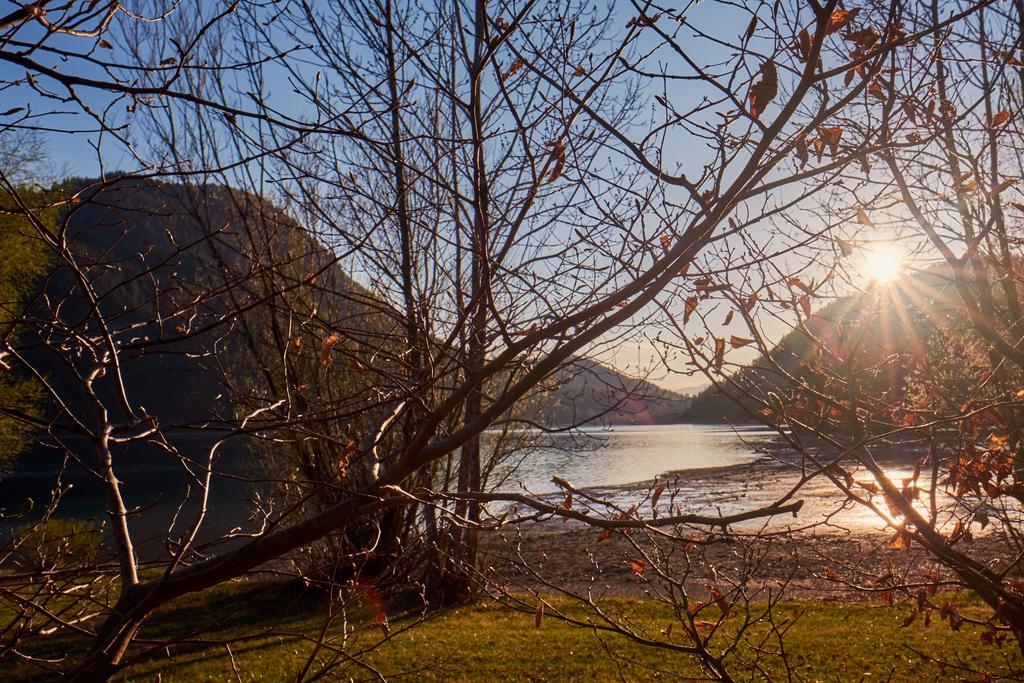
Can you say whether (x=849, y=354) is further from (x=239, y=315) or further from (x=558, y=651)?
(x=558, y=651)

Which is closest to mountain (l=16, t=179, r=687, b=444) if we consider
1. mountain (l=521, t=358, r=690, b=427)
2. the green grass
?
mountain (l=521, t=358, r=690, b=427)

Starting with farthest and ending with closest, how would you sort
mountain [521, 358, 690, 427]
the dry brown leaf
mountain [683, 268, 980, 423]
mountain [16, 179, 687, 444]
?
mountain [521, 358, 690, 427], mountain [683, 268, 980, 423], mountain [16, 179, 687, 444], the dry brown leaf

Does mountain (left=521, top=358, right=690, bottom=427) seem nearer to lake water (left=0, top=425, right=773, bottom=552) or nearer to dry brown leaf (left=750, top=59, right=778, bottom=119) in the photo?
dry brown leaf (left=750, top=59, right=778, bottom=119)

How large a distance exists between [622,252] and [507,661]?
208 inches

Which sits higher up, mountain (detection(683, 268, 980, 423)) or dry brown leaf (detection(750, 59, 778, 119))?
dry brown leaf (detection(750, 59, 778, 119))

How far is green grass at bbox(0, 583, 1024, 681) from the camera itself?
6.47 m

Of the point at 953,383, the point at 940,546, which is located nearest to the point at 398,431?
the point at 953,383

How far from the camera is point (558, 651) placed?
24.6 ft

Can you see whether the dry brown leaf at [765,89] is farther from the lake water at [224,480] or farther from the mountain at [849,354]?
the lake water at [224,480]

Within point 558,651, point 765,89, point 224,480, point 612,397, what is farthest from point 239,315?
point 224,480

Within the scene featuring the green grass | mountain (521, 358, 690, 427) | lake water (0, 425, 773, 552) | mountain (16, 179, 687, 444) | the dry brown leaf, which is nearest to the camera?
the dry brown leaf

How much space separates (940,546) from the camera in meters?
2.73

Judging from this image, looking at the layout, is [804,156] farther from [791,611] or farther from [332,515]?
[791,611]

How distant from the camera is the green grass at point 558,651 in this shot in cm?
647
